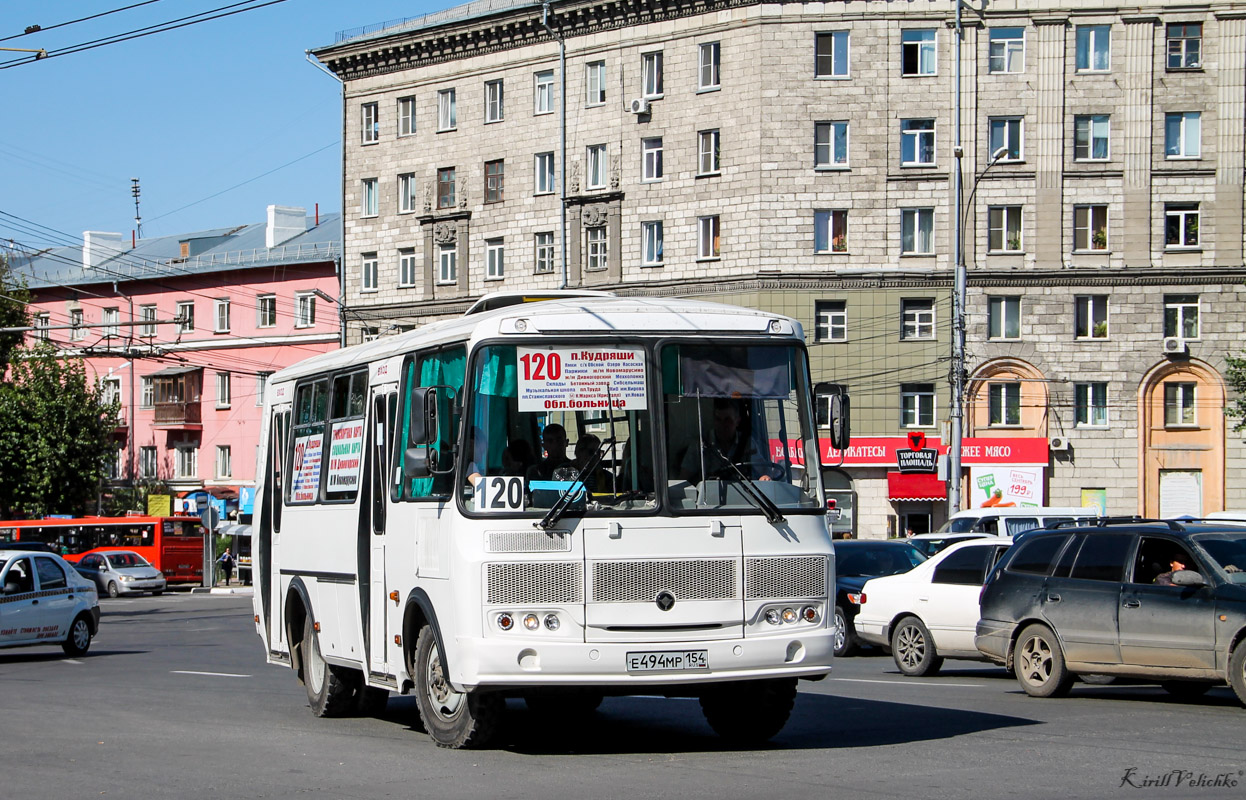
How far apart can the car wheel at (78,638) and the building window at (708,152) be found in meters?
30.7

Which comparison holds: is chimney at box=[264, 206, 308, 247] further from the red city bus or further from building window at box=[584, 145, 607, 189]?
building window at box=[584, 145, 607, 189]

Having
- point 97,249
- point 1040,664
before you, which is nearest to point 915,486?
point 1040,664

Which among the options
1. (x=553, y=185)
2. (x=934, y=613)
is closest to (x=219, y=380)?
(x=553, y=185)

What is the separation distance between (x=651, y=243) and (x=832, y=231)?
6254 millimetres

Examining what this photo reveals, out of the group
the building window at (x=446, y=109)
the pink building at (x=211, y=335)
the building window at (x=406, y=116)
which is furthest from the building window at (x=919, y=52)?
the pink building at (x=211, y=335)

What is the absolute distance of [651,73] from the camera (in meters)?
54.3

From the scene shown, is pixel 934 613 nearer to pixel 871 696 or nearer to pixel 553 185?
pixel 871 696

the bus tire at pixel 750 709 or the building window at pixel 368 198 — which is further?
the building window at pixel 368 198

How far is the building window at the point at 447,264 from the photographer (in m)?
59.1

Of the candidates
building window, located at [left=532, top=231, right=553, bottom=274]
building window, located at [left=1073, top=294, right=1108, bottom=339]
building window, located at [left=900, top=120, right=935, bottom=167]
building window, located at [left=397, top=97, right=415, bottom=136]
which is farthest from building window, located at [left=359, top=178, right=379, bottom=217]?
building window, located at [left=1073, top=294, right=1108, bottom=339]

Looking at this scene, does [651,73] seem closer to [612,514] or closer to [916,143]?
[916,143]

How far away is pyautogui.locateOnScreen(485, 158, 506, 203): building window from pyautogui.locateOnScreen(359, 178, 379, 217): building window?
215 inches

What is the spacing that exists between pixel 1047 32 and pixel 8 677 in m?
39.0

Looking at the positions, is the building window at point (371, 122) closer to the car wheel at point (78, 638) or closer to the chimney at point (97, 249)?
the chimney at point (97, 249)
